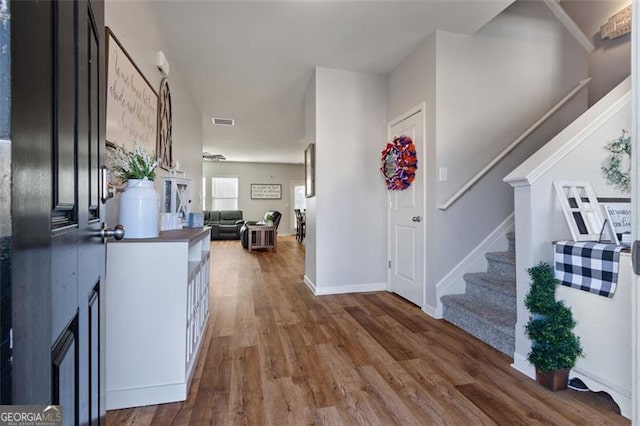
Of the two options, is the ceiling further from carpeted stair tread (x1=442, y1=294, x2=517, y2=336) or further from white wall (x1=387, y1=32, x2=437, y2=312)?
carpeted stair tread (x1=442, y1=294, x2=517, y2=336)

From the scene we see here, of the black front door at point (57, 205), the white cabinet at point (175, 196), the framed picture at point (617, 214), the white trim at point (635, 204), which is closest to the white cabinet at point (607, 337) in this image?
the framed picture at point (617, 214)

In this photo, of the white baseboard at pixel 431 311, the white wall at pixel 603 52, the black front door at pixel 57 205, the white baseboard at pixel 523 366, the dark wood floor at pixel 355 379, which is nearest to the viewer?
the black front door at pixel 57 205

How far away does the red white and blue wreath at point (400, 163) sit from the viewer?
2977 mm

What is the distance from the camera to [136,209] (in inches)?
59.3

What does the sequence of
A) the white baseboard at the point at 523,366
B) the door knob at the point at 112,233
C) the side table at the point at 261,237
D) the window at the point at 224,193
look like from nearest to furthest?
the door knob at the point at 112,233
the white baseboard at the point at 523,366
the side table at the point at 261,237
the window at the point at 224,193

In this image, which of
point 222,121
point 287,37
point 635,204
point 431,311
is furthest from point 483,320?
point 222,121

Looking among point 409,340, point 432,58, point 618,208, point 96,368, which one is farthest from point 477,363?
point 432,58

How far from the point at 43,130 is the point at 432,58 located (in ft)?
9.90

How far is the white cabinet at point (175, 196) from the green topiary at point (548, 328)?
227 cm

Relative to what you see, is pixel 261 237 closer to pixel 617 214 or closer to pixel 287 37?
pixel 287 37

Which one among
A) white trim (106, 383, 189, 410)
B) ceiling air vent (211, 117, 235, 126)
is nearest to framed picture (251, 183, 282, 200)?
ceiling air vent (211, 117, 235, 126)

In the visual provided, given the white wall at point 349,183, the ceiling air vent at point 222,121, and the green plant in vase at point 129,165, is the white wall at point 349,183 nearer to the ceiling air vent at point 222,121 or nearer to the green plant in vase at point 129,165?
the green plant in vase at point 129,165

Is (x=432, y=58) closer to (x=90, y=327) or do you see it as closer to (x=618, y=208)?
(x=618, y=208)

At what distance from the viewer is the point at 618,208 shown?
1.82 metres
